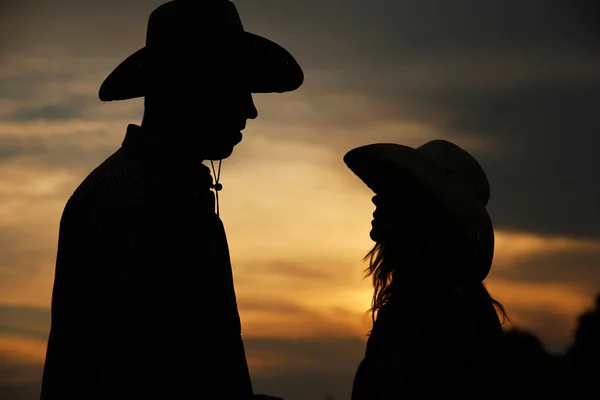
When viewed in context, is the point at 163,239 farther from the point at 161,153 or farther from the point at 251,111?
the point at 251,111

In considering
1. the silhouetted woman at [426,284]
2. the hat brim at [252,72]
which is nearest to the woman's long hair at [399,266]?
the silhouetted woman at [426,284]

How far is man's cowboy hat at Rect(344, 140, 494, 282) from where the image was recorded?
21.7 feet

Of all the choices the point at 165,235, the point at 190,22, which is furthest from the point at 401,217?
the point at 165,235

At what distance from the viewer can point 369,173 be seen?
7070mm

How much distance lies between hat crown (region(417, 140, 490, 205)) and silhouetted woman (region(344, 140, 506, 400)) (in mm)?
75

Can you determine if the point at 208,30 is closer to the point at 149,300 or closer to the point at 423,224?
the point at 149,300

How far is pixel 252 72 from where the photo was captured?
455 centimetres

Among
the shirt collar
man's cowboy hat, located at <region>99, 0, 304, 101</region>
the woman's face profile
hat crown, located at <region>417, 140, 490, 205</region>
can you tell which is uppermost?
hat crown, located at <region>417, 140, 490, 205</region>

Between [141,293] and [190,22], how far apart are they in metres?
1.26

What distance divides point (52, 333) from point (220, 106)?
112 cm

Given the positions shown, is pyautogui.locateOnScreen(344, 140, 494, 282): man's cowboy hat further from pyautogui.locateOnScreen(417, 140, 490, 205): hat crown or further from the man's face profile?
the man's face profile

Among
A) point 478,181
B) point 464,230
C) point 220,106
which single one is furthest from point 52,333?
point 478,181

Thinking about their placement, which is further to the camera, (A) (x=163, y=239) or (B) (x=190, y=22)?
(B) (x=190, y=22)

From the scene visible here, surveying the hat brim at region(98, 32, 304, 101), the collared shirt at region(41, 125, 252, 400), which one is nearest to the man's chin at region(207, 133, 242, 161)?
the collared shirt at region(41, 125, 252, 400)
